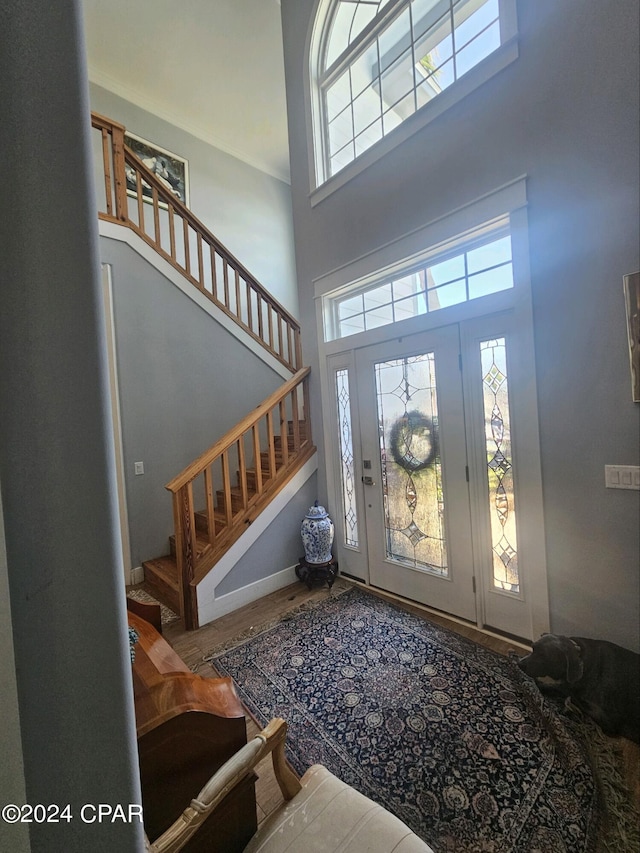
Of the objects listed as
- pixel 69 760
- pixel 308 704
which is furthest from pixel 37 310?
pixel 308 704

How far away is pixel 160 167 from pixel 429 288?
409 centimetres

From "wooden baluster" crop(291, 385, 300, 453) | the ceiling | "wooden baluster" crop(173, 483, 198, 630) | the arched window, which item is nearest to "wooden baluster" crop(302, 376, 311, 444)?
"wooden baluster" crop(291, 385, 300, 453)

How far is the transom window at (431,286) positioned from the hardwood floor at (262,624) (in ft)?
A: 6.88

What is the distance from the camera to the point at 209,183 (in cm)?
486

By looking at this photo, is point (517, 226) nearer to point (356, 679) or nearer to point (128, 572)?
point (356, 679)

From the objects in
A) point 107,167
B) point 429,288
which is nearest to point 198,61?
point 107,167

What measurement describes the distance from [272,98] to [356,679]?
6222 millimetres

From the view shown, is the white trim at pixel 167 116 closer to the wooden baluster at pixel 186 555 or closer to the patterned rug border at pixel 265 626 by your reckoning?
the wooden baluster at pixel 186 555

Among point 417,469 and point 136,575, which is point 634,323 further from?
point 136,575

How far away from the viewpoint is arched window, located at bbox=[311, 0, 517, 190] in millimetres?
2127

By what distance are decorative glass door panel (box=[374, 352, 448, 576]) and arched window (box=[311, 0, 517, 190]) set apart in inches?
68.5

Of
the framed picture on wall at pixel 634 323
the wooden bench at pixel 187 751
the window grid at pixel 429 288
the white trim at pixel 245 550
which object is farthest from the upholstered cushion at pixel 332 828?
the window grid at pixel 429 288

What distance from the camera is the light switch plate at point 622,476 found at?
163 cm

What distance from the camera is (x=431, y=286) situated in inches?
95.3
